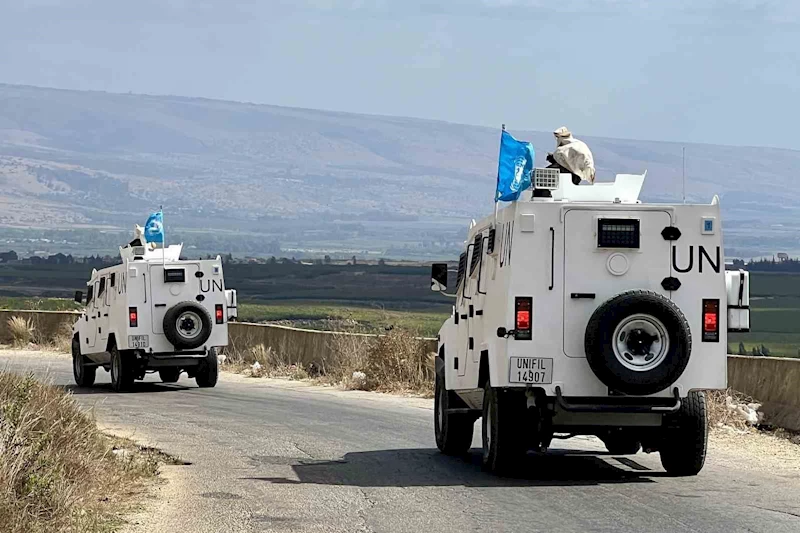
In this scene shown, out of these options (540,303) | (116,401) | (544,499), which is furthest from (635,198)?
(116,401)

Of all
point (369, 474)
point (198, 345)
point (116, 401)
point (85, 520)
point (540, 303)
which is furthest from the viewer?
point (198, 345)

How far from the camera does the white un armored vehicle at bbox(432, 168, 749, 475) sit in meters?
13.4

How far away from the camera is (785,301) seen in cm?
8388

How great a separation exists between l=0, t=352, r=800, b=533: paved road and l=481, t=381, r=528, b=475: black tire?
0.66 ft

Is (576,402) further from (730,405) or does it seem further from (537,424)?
(730,405)

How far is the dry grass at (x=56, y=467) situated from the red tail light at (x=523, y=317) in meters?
3.66

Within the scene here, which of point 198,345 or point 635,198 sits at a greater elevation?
point 635,198

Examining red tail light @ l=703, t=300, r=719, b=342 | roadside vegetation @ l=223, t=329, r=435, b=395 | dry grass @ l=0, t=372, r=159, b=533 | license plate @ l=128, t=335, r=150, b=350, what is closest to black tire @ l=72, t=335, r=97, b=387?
license plate @ l=128, t=335, r=150, b=350

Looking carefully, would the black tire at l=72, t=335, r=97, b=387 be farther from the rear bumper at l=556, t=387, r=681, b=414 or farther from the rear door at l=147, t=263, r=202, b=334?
the rear bumper at l=556, t=387, r=681, b=414

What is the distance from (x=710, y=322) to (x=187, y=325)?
14379mm

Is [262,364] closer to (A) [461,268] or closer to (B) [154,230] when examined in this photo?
(B) [154,230]

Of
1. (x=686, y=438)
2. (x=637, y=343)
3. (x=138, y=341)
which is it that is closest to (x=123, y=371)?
(x=138, y=341)

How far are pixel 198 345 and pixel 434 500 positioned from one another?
46.7 ft

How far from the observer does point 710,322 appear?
45.3 feet
